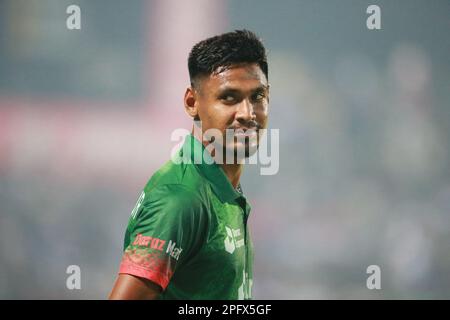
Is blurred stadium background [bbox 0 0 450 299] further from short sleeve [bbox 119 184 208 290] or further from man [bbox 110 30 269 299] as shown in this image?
short sleeve [bbox 119 184 208 290]

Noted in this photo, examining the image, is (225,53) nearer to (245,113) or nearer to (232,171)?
(245,113)

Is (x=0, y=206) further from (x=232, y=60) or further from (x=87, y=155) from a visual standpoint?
(x=232, y=60)

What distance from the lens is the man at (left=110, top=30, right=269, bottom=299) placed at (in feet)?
5.68

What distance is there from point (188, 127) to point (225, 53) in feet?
10.8

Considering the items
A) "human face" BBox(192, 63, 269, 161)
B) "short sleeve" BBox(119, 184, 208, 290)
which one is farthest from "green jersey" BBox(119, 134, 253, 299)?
"human face" BBox(192, 63, 269, 161)

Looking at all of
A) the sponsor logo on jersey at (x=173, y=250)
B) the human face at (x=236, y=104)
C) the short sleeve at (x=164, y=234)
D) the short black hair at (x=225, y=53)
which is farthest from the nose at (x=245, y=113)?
the sponsor logo on jersey at (x=173, y=250)

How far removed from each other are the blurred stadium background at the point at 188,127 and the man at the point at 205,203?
3.22m

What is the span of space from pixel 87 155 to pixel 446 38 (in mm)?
4201

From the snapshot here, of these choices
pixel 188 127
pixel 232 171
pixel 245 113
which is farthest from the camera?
pixel 188 127

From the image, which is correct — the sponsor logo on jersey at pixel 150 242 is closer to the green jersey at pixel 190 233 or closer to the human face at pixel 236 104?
the green jersey at pixel 190 233

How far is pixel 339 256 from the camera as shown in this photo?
18.3 feet

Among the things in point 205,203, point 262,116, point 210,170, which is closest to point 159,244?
point 205,203

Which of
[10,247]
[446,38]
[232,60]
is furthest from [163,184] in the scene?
[446,38]

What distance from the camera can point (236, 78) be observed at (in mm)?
2074
